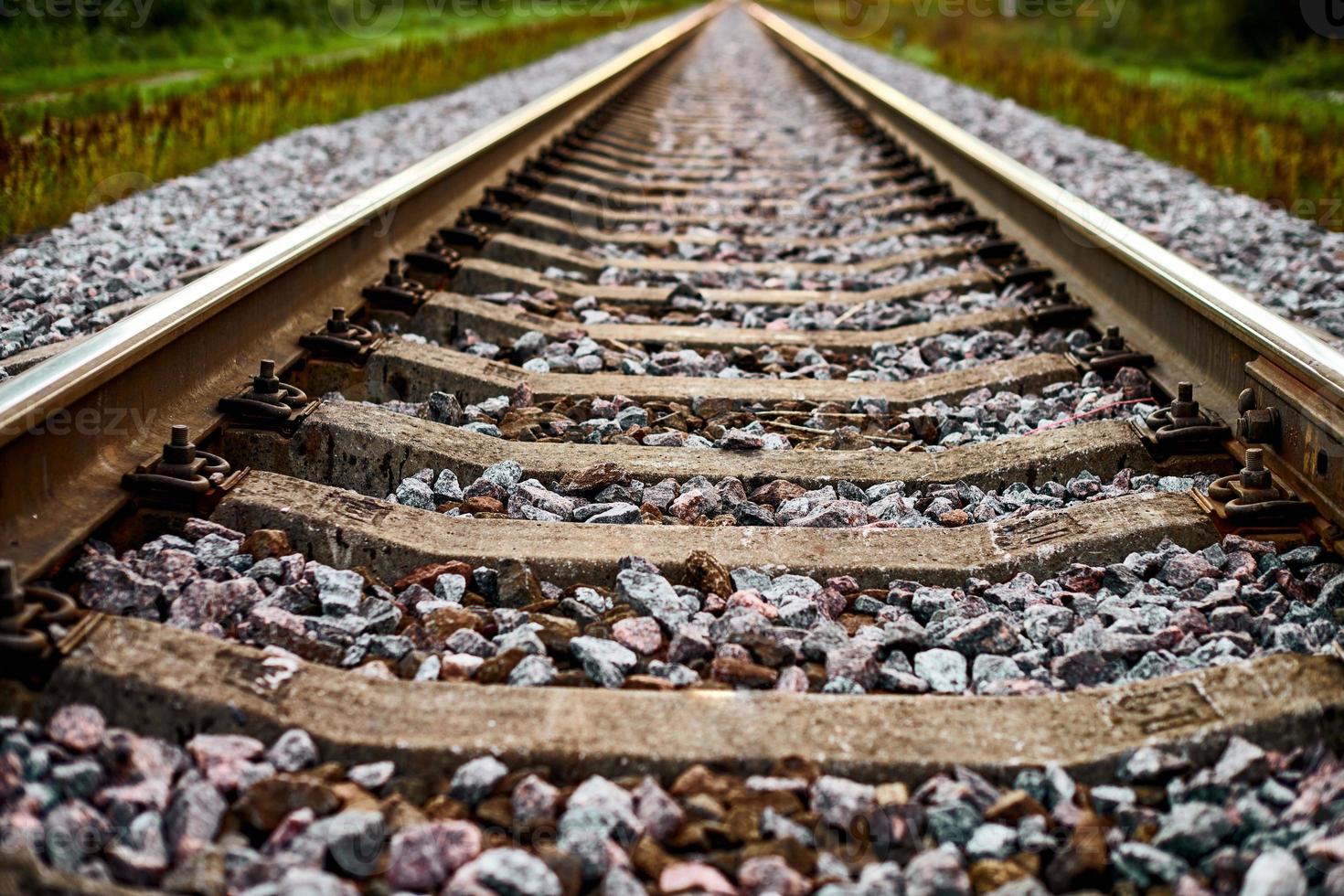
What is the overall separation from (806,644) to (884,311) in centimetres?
246

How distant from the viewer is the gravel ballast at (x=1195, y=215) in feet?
16.1

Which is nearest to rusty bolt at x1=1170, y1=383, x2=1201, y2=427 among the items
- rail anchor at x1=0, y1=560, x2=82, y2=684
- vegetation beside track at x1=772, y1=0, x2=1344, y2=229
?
rail anchor at x1=0, y1=560, x2=82, y2=684

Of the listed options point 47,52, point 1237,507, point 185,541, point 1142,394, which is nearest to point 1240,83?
point 47,52

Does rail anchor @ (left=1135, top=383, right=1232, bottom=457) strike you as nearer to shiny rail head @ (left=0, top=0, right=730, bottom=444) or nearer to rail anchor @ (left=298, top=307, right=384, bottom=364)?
rail anchor @ (left=298, top=307, right=384, bottom=364)

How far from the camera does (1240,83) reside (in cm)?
1428

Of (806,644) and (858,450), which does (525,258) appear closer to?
(858,450)

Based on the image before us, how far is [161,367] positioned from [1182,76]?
564 inches

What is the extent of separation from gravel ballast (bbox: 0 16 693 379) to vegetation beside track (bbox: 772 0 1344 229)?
4.36 meters

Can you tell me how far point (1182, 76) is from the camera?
15031 mm

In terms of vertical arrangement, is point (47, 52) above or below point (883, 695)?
above

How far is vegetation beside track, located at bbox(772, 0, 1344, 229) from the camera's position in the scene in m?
7.52

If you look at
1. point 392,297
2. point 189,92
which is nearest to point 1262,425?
point 392,297

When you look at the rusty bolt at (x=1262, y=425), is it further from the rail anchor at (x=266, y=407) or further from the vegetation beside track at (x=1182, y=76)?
the vegetation beside track at (x=1182, y=76)

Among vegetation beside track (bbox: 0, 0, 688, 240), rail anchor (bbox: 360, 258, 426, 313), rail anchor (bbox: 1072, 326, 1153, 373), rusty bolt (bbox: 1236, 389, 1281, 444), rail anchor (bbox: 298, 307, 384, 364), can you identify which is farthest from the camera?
vegetation beside track (bbox: 0, 0, 688, 240)
